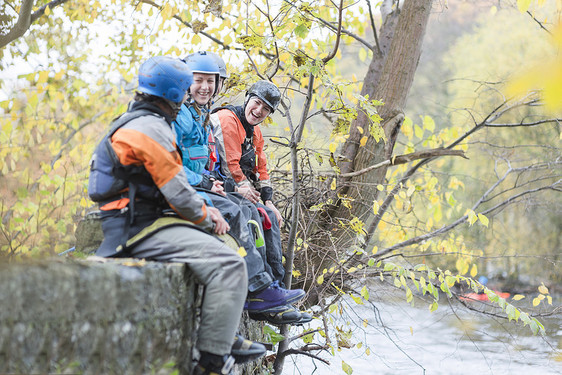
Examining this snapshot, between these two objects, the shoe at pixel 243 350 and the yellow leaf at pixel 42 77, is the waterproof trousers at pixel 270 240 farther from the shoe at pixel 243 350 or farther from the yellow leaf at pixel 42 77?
the yellow leaf at pixel 42 77

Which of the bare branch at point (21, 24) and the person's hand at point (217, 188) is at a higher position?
the bare branch at point (21, 24)

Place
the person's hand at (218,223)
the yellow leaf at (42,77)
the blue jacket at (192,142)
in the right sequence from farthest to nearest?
the yellow leaf at (42,77) → the blue jacket at (192,142) → the person's hand at (218,223)

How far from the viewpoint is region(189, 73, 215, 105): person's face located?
3.23 metres

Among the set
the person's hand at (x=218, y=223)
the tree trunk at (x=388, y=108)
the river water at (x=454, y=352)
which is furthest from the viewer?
the river water at (x=454, y=352)

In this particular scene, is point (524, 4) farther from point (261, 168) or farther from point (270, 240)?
point (261, 168)

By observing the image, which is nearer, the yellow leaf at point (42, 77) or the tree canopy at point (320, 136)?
the tree canopy at point (320, 136)

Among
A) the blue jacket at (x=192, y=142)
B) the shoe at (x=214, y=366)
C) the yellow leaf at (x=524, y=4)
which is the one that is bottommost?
the shoe at (x=214, y=366)

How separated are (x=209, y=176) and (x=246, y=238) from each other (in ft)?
1.41

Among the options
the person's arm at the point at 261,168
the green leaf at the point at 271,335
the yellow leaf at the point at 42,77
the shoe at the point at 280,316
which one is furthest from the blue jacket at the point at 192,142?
the yellow leaf at the point at 42,77

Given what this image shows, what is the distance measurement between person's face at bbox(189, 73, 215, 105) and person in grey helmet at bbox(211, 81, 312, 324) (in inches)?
11.8

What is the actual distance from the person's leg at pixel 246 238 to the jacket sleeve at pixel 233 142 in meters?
0.47

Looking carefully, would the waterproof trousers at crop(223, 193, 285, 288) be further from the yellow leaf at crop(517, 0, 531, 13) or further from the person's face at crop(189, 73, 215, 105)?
the yellow leaf at crop(517, 0, 531, 13)

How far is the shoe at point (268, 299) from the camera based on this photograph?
10.4 feet

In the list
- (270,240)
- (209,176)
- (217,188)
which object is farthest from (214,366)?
(270,240)
